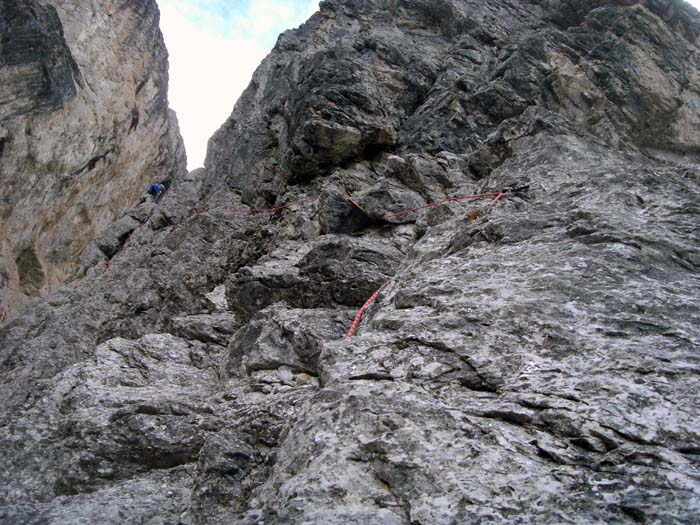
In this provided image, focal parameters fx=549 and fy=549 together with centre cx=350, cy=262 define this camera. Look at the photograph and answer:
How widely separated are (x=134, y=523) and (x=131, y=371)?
3916 millimetres

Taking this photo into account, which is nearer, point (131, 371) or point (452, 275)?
point (452, 275)

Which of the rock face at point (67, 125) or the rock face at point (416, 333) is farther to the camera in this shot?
the rock face at point (67, 125)

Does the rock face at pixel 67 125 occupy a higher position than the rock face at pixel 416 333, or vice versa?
the rock face at pixel 67 125

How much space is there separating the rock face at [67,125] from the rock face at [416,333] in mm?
8653

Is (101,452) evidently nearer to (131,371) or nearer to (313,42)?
(131,371)

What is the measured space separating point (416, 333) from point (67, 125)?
2462 cm

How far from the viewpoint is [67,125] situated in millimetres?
25484

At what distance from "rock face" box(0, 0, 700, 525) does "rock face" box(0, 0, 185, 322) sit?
865cm

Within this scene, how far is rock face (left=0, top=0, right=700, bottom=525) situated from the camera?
4551 mm

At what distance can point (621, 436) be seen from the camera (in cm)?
451

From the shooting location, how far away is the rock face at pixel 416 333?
455 cm

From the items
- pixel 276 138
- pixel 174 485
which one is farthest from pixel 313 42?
pixel 174 485

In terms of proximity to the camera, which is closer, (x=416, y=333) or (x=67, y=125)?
(x=416, y=333)

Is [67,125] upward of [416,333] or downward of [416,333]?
upward
